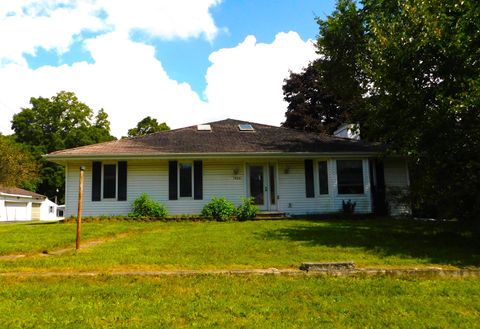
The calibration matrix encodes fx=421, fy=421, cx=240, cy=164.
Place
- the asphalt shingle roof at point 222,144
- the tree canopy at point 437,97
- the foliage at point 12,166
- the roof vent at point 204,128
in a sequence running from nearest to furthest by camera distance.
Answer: the tree canopy at point 437,97, the asphalt shingle roof at point 222,144, the roof vent at point 204,128, the foliage at point 12,166

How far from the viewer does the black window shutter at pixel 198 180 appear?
16578 mm

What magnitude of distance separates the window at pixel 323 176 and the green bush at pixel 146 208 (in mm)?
6257

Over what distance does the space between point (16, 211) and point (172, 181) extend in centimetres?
2685

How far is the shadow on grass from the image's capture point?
8.05 metres

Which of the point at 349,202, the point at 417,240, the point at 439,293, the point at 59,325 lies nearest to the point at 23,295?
the point at 59,325

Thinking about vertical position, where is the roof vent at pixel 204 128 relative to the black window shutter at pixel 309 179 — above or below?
above

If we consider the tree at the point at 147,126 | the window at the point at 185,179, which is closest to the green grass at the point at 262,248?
the window at the point at 185,179

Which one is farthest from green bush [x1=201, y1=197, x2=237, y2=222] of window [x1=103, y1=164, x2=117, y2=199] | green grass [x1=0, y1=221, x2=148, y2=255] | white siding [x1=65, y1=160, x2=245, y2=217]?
window [x1=103, y1=164, x2=117, y2=199]

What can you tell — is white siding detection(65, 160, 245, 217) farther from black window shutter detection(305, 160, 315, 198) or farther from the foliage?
the foliage

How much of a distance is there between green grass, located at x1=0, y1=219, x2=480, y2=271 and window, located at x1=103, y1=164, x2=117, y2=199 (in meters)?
3.92

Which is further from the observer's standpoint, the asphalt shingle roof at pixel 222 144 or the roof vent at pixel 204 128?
the roof vent at pixel 204 128

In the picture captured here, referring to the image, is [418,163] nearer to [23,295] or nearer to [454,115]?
[454,115]

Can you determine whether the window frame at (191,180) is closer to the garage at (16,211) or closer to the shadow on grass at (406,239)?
the shadow on grass at (406,239)

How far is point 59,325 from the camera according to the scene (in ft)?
13.6
